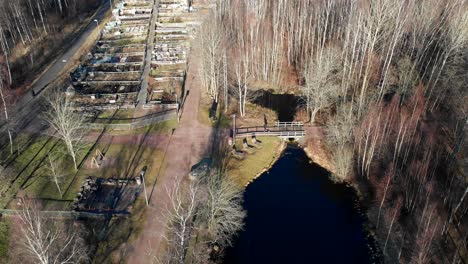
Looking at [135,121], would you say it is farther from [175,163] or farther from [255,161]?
[255,161]

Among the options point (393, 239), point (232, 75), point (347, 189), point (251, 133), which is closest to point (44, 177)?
point (251, 133)

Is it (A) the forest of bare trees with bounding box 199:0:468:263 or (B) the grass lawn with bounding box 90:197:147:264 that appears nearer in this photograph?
(B) the grass lawn with bounding box 90:197:147:264

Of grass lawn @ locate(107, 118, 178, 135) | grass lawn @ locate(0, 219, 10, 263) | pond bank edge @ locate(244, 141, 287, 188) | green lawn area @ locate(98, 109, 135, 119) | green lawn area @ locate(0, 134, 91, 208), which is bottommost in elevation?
grass lawn @ locate(0, 219, 10, 263)

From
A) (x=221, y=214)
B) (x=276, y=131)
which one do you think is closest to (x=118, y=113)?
(x=276, y=131)

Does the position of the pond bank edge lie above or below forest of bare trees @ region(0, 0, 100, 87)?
below

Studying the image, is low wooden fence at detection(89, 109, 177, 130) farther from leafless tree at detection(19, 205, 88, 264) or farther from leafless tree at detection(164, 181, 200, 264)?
leafless tree at detection(19, 205, 88, 264)

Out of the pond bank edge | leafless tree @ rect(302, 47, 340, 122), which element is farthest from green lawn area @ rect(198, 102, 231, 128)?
leafless tree @ rect(302, 47, 340, 122)
